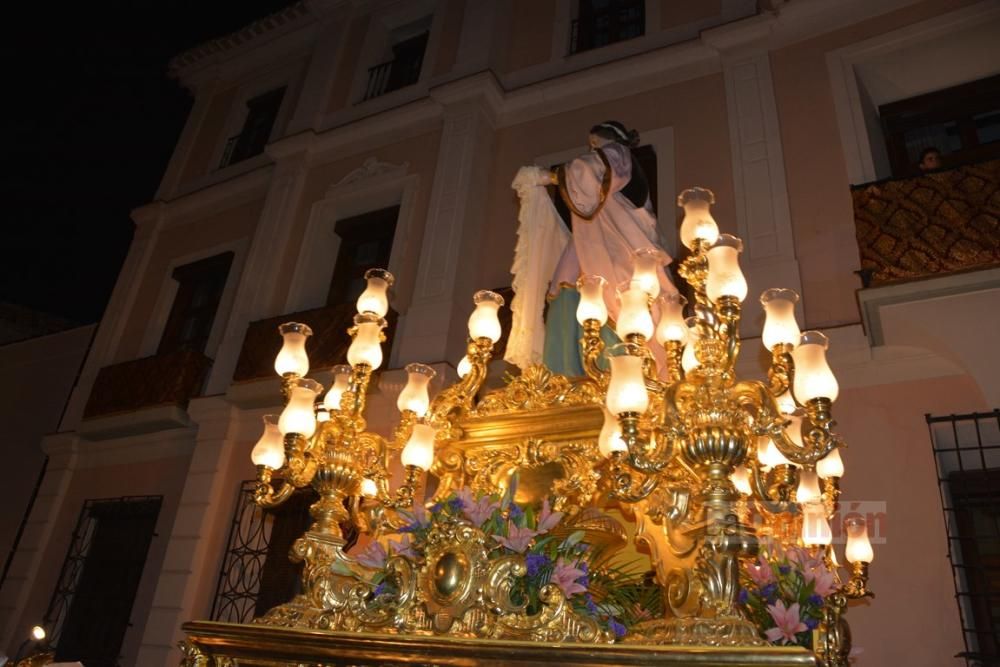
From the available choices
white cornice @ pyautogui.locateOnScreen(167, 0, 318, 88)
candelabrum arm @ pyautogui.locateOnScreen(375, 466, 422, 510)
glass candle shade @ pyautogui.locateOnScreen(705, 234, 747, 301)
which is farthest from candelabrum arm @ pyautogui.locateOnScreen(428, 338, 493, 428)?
white cornice @ pyautogui.locateOnScreen(167, 0, 318, 88)

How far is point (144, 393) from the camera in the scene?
798 cm

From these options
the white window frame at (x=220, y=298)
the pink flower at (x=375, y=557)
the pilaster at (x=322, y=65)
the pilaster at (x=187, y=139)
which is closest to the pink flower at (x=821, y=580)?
the pink flower at (x=375, y=557)

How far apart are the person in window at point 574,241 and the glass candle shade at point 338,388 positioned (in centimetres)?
101

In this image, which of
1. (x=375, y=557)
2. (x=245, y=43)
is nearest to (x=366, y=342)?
(x=375, y=557)

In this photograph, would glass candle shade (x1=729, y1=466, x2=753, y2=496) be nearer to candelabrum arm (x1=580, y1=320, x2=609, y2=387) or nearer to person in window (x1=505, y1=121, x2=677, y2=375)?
candelabrum arm (x1=580, y1=320, x2=609, y2=387)

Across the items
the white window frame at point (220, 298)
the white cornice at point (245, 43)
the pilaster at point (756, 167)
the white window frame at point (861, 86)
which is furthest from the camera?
the white cornice at point (245, 43)

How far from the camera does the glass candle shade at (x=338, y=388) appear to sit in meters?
3.97

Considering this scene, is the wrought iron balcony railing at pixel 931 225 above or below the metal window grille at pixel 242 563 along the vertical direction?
above

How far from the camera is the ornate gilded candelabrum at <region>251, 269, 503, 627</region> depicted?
11.3 feet

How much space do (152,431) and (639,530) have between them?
628cm

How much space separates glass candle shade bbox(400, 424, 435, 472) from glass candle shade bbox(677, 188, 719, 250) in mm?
1550

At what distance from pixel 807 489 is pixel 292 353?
2.56 m

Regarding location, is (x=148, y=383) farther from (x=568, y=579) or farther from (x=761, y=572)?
(x=761, y=572)

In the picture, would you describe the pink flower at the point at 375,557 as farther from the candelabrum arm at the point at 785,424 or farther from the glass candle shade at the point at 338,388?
the candelabrum arm at the point at 785,424
